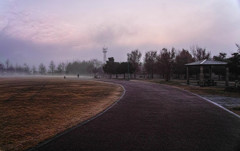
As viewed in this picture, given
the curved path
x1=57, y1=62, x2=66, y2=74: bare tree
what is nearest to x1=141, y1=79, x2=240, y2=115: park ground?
the curved path

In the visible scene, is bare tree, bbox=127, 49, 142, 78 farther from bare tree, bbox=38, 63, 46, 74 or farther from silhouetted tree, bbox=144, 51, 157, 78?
bare tree, bbox=38, 63, 46, 74

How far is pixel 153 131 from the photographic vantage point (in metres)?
4.83

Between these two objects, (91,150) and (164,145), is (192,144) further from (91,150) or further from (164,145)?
(91,150)

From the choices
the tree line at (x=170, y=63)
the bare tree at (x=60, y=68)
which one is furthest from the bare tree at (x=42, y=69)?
the tree line at (x=170, y=63)

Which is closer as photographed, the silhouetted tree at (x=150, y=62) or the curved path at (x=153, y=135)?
the curved path at (x=153, y=135)

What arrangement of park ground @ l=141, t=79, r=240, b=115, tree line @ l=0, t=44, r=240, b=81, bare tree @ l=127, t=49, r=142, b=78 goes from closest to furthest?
park ground @ l=141, t=79, r=240, b=115, tree line @ l=0, t=44, r=240, b=81, bare tree @ l=127, t=49, r=142, b=78

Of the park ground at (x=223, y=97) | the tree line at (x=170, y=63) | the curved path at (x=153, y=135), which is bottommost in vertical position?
the park ground at (x=223, y=97)

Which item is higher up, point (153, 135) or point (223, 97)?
point (153, 135)

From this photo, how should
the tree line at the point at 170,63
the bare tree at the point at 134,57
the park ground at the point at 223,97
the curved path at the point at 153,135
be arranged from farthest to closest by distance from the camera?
the bare tree at the point at 134,57
the tree line at the point at 170,63
the park ground at the point at 223,97
the curved path at the point at 153,135

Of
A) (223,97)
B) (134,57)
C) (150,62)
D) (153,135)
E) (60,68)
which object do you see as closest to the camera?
(153,135)

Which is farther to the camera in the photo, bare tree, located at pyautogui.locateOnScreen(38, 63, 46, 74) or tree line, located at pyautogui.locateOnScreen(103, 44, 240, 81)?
bare tree, located at pyautogui.locateOnScreen(38, 63, 46, 74)

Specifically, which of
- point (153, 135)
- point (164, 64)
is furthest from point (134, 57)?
point (153, 135)

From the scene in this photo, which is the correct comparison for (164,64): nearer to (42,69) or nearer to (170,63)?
(170,63)

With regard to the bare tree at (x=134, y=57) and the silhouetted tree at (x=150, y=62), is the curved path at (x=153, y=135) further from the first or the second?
the bare tree at (x=134, y=57)
